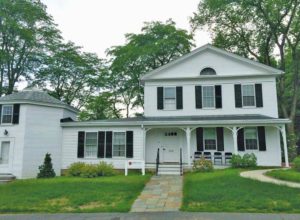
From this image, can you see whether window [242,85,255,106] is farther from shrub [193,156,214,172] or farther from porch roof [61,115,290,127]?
shrub [193,156,214,172]

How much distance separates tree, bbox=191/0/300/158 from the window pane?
65.8ft

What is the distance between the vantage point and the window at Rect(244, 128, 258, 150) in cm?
1688

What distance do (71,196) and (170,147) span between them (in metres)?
8.81

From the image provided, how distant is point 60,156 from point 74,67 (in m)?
15.3

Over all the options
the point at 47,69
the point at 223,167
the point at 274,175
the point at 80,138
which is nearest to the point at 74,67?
the point at 47,69

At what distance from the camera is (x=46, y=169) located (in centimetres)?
1545

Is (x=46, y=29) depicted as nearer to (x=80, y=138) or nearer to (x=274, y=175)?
(x=80, y=138)

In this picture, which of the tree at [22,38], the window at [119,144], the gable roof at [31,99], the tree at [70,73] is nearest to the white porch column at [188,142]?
the window at [119,144]

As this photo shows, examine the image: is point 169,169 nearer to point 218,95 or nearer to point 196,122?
point 196,122

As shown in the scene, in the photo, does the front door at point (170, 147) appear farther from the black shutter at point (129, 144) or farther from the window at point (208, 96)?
the window at point (208, 96)

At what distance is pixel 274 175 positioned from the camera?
12.2 m

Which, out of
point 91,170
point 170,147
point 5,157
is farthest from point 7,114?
point 170,147

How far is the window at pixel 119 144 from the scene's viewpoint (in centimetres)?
1705

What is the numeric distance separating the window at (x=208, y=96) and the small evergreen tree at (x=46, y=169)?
10.5m
